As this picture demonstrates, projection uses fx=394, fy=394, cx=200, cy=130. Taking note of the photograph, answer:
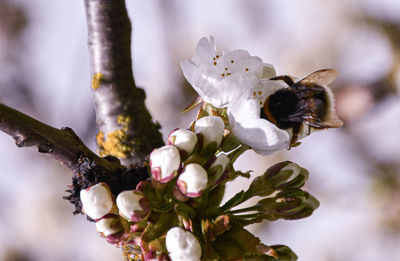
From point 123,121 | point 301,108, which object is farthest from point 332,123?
point 123,121

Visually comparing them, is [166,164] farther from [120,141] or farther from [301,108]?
[120,141]

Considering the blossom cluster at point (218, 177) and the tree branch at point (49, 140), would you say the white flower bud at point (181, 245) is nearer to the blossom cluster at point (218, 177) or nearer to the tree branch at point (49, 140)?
the blossom cluster at point (218, 177)

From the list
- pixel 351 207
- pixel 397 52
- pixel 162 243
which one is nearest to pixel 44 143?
pixel 162 243

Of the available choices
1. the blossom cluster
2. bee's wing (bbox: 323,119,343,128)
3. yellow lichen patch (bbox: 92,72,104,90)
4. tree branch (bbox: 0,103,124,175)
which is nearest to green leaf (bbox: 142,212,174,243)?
the blossom cluster

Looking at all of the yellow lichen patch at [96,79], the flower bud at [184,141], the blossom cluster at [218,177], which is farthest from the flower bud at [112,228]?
the yellow lichen patch at [96,79]

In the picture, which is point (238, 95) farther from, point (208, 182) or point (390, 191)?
point (390, 191)
